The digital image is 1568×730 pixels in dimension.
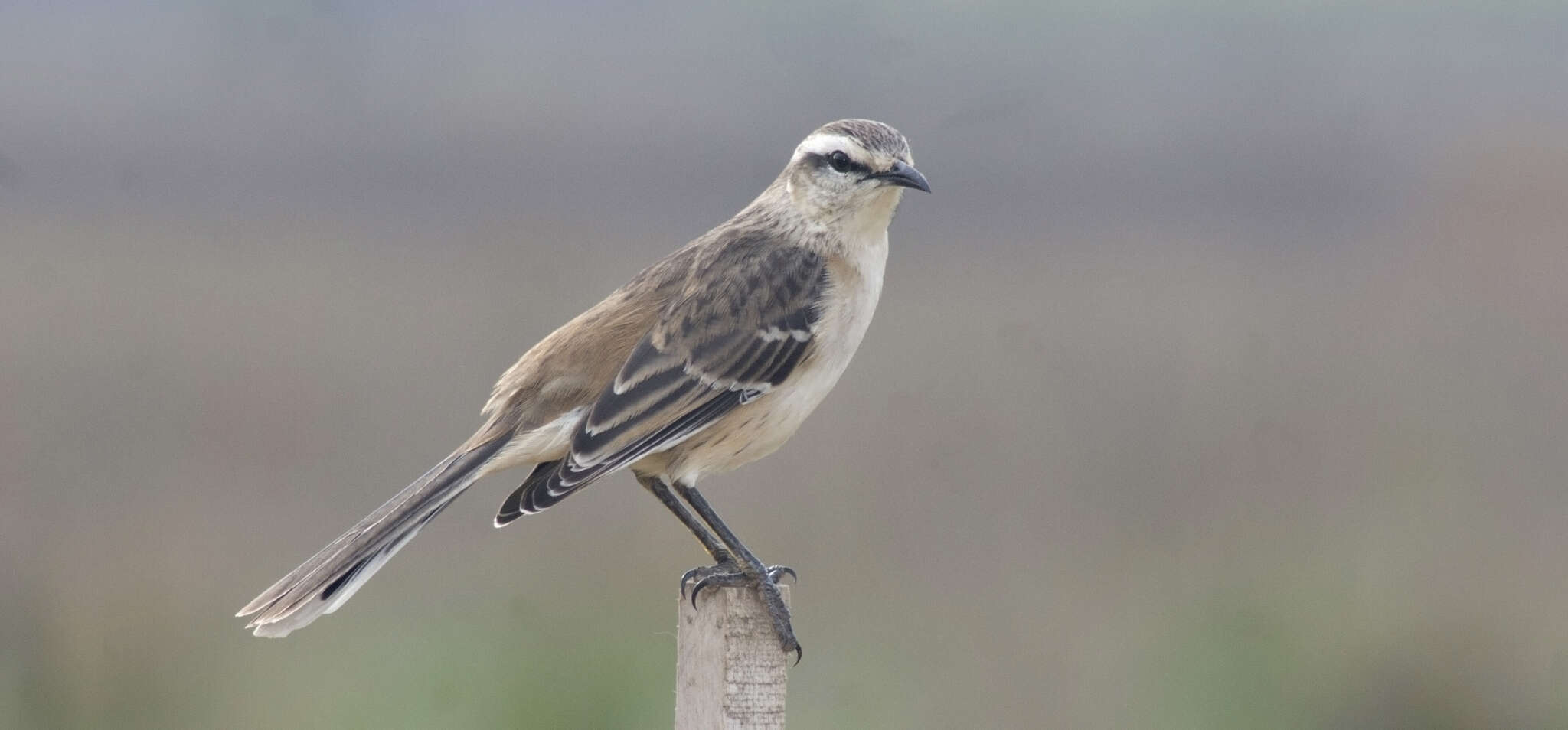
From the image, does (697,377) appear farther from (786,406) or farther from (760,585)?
(760,585)

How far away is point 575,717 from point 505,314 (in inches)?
189

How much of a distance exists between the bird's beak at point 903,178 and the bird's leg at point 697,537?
134 cm

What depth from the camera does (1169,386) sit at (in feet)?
37.0

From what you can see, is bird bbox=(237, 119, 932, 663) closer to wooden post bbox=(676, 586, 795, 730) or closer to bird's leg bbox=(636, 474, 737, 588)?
bird's leg bbox=(636, 474, 737, 588)

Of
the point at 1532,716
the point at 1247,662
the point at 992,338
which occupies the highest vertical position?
the point at 992,338

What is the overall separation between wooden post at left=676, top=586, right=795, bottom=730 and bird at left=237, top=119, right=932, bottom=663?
149 millimetres

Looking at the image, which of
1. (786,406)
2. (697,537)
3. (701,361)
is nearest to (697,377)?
(701,361)

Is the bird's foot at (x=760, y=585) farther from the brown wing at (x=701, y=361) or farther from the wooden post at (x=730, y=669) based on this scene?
the brown wing at (x=701, y=361)

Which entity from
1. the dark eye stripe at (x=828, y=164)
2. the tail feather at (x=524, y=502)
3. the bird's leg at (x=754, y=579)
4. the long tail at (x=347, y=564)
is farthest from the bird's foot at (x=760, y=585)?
the dark eye stripe at (x=828, y=164)

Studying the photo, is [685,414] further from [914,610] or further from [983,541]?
[983,541]

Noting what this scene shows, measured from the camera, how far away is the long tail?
15.9 ft

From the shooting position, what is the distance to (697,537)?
5.48 meters

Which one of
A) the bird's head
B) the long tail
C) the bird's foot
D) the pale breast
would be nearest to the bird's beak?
the bird's head

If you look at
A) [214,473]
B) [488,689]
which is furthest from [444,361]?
[488,689]
